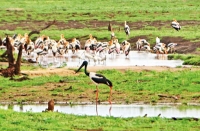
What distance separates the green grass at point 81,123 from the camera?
520 inches

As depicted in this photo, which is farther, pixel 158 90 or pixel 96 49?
pixel 96 49

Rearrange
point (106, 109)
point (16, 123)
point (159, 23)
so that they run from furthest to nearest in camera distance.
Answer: point (159, 23) < point (106, 109) < point (16, 123)

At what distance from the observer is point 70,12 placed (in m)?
52.1

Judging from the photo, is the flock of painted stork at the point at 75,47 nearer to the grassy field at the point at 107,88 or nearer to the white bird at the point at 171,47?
the white bird at the point at 171,47

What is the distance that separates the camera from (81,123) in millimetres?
13797

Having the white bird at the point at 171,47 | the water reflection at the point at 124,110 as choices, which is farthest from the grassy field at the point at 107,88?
the white bird at the point at 171,47

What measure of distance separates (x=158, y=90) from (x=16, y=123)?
6757mm

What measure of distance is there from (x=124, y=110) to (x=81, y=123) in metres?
3.32

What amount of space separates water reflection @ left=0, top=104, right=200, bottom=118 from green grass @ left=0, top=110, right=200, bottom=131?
1.89 m

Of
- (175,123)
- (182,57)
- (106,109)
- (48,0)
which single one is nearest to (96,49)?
(182,57)

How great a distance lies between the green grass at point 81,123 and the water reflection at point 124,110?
6.20ft

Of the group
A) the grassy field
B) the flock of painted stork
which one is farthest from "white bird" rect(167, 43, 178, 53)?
the grassy field

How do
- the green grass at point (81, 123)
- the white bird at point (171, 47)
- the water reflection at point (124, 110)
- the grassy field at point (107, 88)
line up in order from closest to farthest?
1. the green grass at point (81, 123)
2. the grassy field at point (107, 88)
3. the water reflection at point (124, 110)
4. the white bird at point (171, 47)

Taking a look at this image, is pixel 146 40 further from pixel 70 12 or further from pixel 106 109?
pixel 106 109
